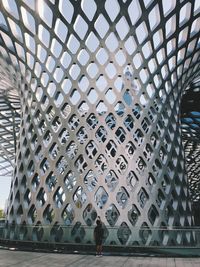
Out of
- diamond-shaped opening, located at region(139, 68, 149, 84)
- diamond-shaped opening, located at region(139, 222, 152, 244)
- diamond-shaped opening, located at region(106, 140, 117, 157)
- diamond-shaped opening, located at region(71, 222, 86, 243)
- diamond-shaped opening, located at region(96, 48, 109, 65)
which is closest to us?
diamond-shaped opening, located at region(139, 222, 152, 244)

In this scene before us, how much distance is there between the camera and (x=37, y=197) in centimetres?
1719

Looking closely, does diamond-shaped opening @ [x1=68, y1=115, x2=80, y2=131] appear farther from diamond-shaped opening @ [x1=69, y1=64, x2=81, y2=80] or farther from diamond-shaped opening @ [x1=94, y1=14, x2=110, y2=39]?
diamond-shaped opening @ [x1=94, y1=14, x2=110, y2=39]

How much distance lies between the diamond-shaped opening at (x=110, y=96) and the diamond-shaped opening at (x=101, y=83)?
345mm

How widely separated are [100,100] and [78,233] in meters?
6.86

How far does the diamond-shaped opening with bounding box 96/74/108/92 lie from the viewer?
17406 mm

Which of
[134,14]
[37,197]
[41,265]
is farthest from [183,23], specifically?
[41,265]

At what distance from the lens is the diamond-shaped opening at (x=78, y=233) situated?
46.8 feet

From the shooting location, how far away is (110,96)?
18.0 metres

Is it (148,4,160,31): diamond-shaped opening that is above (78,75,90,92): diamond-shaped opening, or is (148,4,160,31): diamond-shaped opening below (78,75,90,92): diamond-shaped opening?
above

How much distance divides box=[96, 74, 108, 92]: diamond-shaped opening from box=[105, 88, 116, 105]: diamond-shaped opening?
1.13 ft

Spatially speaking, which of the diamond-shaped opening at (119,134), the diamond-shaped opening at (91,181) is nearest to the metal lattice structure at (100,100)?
the diamond-shaped opening at (91,181)

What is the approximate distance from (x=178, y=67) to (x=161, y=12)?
390 cm

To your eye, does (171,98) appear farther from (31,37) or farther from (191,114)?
(191,114)

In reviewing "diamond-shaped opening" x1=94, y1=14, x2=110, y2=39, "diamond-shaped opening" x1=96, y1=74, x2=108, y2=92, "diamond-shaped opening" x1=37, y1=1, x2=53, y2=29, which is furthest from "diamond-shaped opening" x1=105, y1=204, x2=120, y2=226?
"diamond-shaped opening" x1=37, y1=1, x2=53, y2=29
